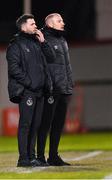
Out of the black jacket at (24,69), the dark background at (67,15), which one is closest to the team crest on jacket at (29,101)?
the black jacket at (24,69)

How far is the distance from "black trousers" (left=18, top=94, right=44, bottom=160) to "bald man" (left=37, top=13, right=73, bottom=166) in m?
0.26

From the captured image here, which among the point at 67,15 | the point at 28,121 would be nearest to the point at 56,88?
the point at 28,121

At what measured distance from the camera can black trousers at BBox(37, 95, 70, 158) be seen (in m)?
11.9

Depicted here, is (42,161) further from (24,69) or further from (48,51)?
(48,51)

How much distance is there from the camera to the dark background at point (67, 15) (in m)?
28.8

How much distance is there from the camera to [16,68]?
37.5 feet

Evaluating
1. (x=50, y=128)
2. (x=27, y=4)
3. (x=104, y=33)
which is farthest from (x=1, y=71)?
(x=50, y=128)

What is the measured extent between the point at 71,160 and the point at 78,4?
54.8ft

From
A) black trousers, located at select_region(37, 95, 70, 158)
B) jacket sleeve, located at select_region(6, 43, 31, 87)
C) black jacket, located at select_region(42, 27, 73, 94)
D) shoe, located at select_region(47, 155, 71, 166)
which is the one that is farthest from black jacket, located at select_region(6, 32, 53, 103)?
shoe, located at select_region(47, 155, 71, 166)

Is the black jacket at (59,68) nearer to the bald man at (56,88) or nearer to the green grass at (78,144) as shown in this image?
the bald man at (56,88)

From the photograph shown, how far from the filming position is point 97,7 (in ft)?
90.5

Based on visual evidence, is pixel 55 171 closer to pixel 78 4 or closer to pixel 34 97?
pixel 34 97

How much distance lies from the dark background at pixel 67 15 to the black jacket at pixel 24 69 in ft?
54.3

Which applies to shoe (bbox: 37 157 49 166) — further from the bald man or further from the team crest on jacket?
the team crest on jacket
